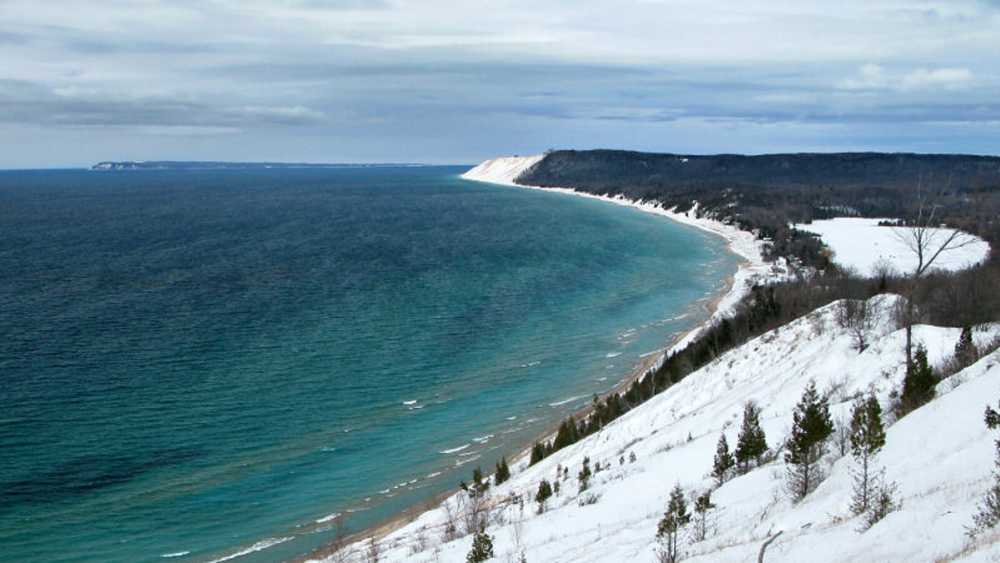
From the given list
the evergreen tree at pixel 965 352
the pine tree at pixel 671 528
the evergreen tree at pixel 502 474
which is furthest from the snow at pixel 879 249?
the pine tree at pixel 671 528

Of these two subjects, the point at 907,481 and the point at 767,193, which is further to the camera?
the point at 767,193

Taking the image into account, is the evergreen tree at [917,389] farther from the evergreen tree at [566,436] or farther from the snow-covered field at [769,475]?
the evergreen tree at [566,436]

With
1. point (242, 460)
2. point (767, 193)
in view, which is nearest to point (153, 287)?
point (242, 460)

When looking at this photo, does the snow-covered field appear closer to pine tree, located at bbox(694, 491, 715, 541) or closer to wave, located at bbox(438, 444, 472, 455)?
pine tree, located at bbox(694, 491, 715, 541)

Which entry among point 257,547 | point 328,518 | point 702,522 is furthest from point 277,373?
point 702,522

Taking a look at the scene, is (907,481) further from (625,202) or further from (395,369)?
(625,202)

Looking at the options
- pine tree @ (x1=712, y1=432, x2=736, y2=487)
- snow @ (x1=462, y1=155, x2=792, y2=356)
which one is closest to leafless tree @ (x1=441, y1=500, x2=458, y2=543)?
pine tree @ (x1=712, y1=432, x2=736, y2=487)
